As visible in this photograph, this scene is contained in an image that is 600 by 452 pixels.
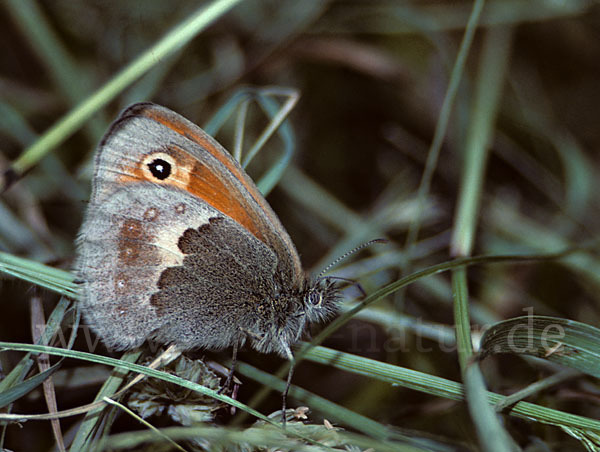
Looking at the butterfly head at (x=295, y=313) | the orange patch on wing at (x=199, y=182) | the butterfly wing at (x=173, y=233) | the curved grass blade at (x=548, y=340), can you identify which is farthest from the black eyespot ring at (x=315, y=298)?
the curved grass blade at (x=548, y=340)

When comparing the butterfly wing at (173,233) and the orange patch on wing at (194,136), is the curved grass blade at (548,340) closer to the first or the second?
the butterfly wing at (173,233)

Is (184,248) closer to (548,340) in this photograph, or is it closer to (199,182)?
(199,182)

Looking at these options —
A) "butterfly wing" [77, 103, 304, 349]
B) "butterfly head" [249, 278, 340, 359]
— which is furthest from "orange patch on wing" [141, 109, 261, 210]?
"butterfly head" [249, 278, 340, 359]

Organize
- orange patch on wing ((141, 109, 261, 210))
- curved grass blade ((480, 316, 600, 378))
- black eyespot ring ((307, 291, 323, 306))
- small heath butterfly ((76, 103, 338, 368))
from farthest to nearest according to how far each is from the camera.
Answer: black eyespot ring ((307, 291, 323, 306)), orange patch on wing ((141, 109, 261, 210)), small heath butterfly ((76, 103, 338, 368)), curved grass blade ((480, 316, 600, 378))

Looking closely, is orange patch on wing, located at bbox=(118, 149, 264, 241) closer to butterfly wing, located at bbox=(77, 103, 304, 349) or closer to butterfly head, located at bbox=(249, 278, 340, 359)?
butterfly wing, located at bbox=(77, 103, 304, 349)

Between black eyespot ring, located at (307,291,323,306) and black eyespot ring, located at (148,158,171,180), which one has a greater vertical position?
black eyespot ring, located at (148,158,171,180)

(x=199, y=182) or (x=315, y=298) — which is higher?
(x=199, y=182)

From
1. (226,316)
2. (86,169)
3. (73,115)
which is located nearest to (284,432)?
(226,316)

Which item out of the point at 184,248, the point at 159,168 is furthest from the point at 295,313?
the point at 159,168
